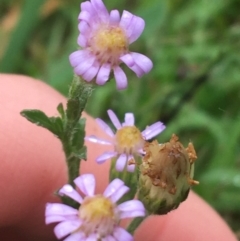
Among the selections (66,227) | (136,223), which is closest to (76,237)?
(66,227)

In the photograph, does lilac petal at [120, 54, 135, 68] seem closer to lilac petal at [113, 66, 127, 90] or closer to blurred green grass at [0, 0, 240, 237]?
lilac petal at [113, 66, 127, 90]

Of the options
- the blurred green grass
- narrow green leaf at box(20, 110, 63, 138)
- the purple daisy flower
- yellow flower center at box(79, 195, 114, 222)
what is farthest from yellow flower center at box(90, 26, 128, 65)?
the blurred green grass

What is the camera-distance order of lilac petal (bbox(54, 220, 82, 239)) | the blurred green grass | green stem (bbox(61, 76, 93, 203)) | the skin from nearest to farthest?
1. lilac petal (bbox(54, 220, 82, 239))
2. green stem (bbox(61, 76, 93, 203))
3. the skin
4. the blurred green grass

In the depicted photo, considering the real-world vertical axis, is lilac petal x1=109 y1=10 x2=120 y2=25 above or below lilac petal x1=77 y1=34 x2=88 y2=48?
above

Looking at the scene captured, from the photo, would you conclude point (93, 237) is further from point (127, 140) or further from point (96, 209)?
point (127, 140)

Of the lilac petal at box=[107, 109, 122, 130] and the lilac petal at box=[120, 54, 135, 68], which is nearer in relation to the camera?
the lilac petal at box=[120, 54, 135, 68]

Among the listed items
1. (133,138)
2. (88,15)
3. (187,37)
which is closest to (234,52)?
(187,37)

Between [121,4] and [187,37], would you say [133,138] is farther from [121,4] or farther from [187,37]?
[121,4]

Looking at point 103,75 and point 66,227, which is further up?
point 103,75
